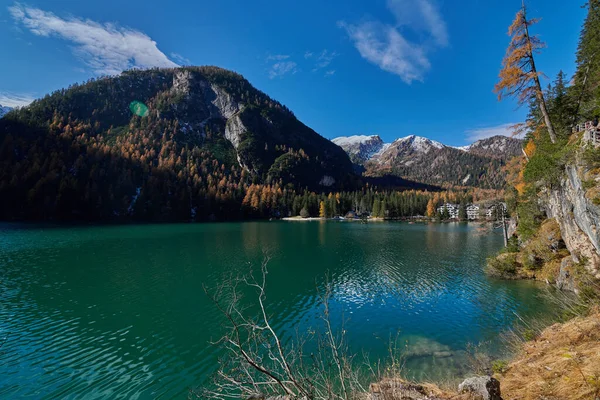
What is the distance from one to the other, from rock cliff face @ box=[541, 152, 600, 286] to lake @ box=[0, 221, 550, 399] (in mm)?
4917

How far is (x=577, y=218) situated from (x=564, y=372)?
15666mm

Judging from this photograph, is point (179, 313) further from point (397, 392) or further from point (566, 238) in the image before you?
point (566, 238)

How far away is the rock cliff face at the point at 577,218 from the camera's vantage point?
1416cm

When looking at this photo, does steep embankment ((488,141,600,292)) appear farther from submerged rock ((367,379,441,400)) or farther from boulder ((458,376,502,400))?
submerged rock ((367,379,441,400))

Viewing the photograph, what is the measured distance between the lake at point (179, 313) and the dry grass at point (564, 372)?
5.06 metres

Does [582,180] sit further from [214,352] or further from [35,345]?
[35,345]

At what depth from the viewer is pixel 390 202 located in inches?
6442

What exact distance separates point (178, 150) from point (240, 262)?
185296 millimetres

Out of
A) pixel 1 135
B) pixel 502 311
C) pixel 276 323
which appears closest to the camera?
pixel 276 323

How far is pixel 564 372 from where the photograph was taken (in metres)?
6.33

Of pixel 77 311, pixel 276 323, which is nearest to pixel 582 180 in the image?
pixel 276 323

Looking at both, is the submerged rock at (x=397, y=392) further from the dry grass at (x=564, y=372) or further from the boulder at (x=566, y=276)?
the boulder at (x=566, y=276)

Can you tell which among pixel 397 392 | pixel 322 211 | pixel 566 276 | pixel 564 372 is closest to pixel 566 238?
pixel 566 276

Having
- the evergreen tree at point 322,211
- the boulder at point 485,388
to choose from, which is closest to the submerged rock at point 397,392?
the boulder at point 485,388
